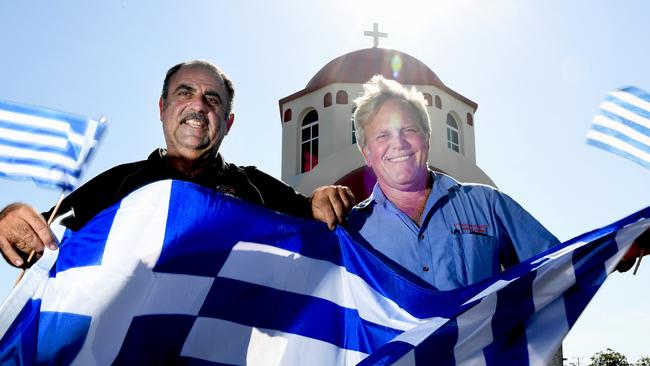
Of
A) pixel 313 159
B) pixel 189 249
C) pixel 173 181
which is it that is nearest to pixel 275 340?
pixel 189 249

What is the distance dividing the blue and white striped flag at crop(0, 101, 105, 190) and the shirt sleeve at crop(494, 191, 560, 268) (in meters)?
2.40

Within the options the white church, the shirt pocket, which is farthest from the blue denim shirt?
the white church

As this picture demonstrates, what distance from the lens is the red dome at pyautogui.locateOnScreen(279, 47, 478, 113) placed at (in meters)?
20.9

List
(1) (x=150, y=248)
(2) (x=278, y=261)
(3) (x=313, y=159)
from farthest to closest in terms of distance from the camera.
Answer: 1. (3) (x=313, y=159)
2. (2) (x=278, y=261)
3. (1) (x=150, y=248)

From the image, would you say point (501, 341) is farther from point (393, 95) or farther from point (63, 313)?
point (63, 313)

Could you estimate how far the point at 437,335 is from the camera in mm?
3393

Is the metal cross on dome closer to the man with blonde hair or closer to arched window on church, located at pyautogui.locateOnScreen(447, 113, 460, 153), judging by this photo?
arched window on church, located at pyautogui.locateOnScreen(447, 113, 460, 153)

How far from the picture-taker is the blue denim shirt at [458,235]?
3.76 metres

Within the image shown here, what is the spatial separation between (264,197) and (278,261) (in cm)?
44

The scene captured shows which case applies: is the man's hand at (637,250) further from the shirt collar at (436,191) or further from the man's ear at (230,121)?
the man's ear at (230,121)

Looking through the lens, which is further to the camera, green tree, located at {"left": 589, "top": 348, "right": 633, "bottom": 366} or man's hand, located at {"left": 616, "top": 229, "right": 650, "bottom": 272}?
green tree, located at {"left": 589, "top": 348, "right": 633, "bottom": 366}

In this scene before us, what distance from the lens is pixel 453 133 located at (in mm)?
22531

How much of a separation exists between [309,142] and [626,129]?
17972 millimetres

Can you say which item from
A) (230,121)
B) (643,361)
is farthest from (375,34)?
(643,361)
